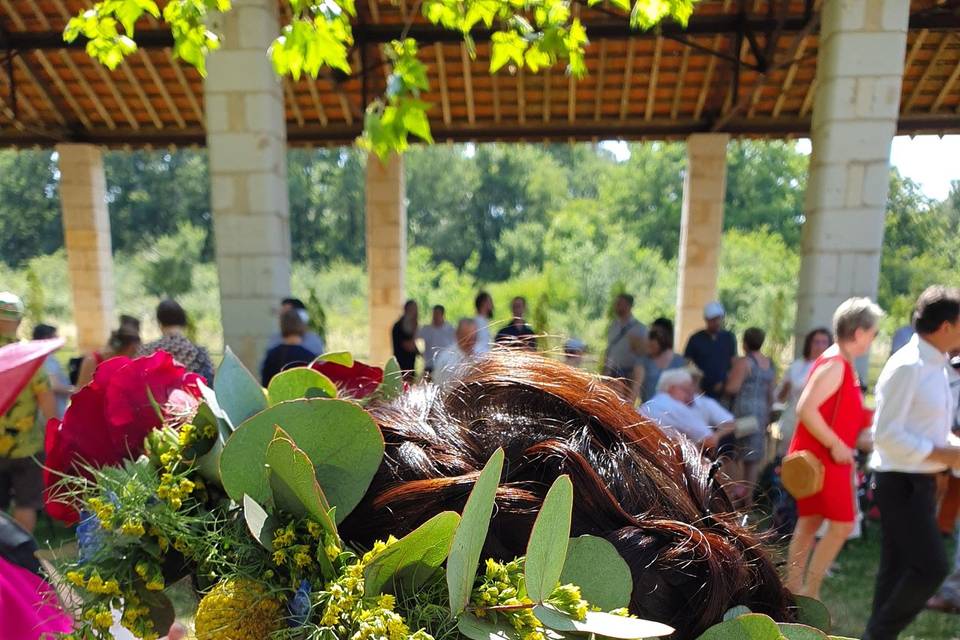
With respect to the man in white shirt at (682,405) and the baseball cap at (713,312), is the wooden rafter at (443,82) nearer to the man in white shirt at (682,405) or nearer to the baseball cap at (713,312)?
the baseball cap at (713,312)

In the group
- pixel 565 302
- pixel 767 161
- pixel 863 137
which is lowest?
pixel 565 302

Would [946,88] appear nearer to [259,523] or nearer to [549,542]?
[549,542]

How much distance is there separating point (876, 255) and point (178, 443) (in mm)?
4983

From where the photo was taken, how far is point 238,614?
579 millimetres

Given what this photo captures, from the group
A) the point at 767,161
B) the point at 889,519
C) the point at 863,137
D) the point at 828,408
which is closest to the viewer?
the point at 889,519

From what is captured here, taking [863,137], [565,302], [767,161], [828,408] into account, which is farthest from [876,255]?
[767,161]

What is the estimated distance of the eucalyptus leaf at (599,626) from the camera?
51cm

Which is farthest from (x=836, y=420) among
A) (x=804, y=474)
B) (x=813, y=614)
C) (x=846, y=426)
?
(x=813, y=614)

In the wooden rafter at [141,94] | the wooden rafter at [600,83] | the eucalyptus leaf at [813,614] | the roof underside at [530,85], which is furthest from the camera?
the wooden rafter at [141,94]

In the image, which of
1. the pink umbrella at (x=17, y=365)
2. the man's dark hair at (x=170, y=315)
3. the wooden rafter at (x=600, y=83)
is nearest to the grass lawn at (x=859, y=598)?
the pink umbrella at (x=17, y=365)

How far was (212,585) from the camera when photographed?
2.08 ft

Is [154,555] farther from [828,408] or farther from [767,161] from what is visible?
[767,161]

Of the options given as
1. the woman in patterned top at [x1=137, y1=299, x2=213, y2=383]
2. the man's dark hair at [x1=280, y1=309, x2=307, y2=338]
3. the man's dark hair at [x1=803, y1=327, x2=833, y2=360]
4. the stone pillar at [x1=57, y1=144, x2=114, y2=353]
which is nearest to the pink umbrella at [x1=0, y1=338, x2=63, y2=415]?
the woman in patterned top at [x1=137, y1=299, x2=213, y2=383]

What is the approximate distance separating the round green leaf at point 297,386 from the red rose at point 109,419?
0.32ft
